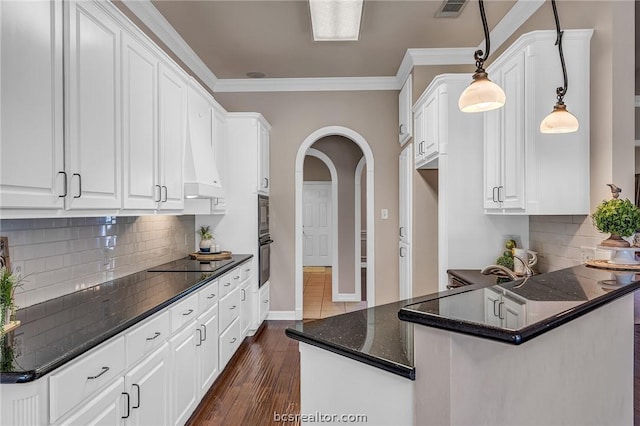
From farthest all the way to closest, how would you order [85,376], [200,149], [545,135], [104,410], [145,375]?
1. [200,149]
2. [545,135]
3. [145,375]
4. [104,410]
5. [85,376]

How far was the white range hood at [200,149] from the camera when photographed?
3.02m

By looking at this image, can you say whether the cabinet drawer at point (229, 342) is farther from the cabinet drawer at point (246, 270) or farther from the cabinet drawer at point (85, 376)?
the cabinet drawer at point (85, 376)

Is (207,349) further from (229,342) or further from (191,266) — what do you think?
(191,266)

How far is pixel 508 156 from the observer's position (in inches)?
103

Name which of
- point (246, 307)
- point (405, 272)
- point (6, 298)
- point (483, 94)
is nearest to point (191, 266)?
point (246, 307)

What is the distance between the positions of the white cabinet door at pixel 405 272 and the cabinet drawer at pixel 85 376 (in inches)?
115

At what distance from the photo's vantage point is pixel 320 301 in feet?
19.7

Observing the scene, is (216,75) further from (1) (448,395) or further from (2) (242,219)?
(1) (448,395)

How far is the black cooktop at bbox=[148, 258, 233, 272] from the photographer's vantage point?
312 cm

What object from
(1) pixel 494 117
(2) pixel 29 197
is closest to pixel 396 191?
(1) pixel 494 117

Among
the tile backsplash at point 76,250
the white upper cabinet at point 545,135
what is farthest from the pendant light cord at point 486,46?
the tile backsplash at point 76,250

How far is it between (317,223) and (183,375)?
7532 mm

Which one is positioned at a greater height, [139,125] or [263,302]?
[139,125]

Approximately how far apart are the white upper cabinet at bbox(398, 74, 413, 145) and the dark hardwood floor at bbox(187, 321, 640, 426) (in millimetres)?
2531
